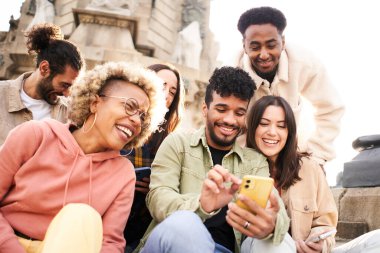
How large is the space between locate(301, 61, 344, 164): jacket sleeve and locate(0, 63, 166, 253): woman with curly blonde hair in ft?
5.29

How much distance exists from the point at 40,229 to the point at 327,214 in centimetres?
186

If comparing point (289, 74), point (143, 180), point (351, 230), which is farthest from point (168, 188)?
point (351, 230)

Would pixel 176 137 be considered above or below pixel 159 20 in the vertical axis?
below

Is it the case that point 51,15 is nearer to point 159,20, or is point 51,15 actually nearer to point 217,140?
point 159,20

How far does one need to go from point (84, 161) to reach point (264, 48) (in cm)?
193

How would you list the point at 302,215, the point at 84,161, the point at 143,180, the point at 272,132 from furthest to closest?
the point at 272,132
the point at 302,215
the point at 143,180
the point at 84,161

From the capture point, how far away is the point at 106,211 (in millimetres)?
2260

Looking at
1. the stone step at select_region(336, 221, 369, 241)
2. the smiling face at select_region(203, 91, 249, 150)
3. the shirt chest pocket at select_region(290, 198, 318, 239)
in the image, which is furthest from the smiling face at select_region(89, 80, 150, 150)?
the stone step at select_region(336, 221, 369, 241)

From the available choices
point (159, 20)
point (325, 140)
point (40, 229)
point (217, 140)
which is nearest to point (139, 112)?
point (217, 140)

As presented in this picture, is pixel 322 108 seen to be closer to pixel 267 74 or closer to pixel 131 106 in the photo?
pixel 267 74

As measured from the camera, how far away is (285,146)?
10.1ft

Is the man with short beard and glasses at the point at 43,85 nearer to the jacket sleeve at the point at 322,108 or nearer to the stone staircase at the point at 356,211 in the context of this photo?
the jacket sleeve at the point at 322,108

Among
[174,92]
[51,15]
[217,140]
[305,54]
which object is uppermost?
[51,15]

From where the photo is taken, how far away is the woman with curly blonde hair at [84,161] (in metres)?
2.11
